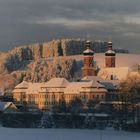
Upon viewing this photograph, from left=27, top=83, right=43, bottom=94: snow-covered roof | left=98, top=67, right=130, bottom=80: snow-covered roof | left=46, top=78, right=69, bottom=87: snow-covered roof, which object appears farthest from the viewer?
left=98, top=67, right=130, bottom=80: snow-covered roof

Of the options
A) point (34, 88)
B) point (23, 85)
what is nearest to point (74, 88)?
point (34, 88)

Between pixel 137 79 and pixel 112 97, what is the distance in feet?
13.1

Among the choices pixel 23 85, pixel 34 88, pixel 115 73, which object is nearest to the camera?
pixel 34 88

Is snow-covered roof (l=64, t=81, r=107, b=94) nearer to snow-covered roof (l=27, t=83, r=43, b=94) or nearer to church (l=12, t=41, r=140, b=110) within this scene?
church (l=12, t=41, r=140, b=110)

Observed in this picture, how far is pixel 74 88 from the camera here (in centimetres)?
8938

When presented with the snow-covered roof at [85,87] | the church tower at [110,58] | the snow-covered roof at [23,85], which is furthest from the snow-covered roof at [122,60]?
the snow-covered roof at [85,87]

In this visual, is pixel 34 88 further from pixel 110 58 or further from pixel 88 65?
pixel 110 58

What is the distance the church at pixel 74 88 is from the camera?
87.9 meters

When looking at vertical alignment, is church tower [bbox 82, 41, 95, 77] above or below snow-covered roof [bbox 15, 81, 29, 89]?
above

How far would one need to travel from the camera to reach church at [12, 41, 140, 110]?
87.9m

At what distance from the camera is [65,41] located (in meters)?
133

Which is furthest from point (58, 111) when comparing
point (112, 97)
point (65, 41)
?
point (65, 41)

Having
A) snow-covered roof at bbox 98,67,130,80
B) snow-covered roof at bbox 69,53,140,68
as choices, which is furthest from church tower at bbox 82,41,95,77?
snow-covered roof at bbox 69,53,140,68

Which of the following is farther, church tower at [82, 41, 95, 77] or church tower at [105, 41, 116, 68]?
church tower at [105, 41, 116, 68]
